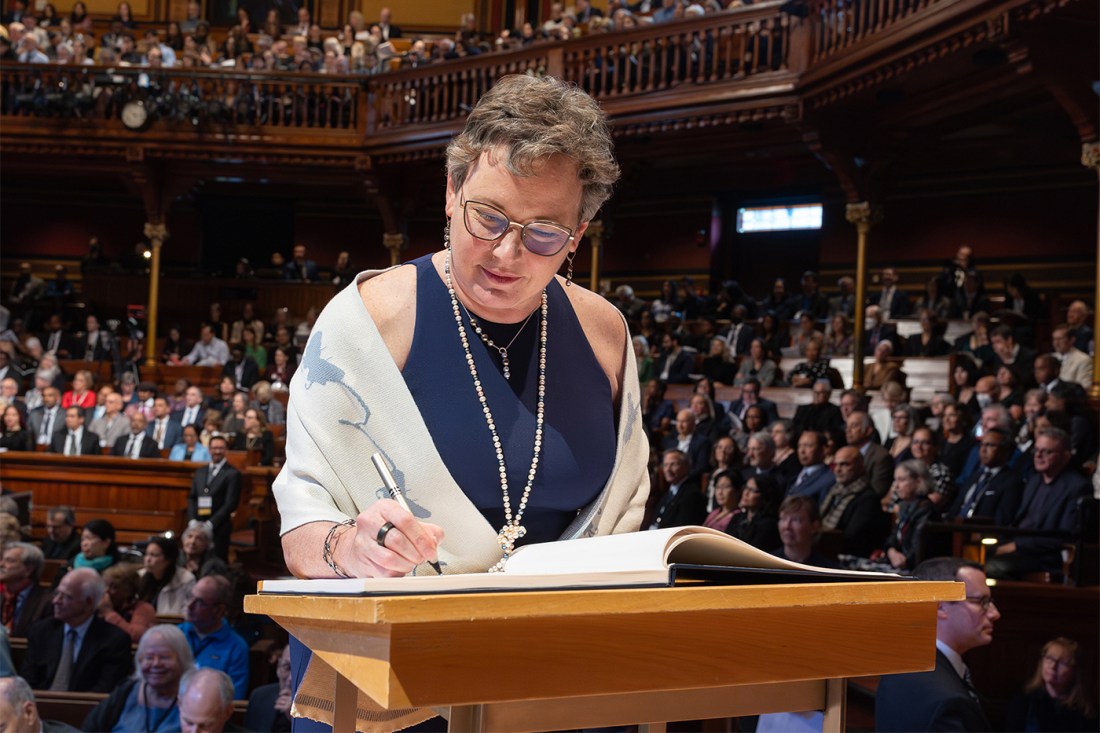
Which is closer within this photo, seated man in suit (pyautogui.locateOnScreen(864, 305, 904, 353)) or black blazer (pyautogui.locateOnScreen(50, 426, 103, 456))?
black blazer (pyautogui.locateOnScreen(50, 426, 103, 456))

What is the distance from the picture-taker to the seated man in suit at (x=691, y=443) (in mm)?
7988

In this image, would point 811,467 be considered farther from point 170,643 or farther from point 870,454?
point 170,643

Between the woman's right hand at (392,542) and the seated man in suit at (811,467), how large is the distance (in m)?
5.73

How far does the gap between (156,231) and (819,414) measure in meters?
8.52

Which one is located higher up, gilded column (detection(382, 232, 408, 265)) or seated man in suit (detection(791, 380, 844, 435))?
gilded column (detection(382, 232, 408, 265))

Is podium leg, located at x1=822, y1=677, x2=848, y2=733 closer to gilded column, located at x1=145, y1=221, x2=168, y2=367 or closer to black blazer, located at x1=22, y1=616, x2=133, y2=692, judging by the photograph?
black blazer, located at x1=22, y1=616, x2=133, y2=692

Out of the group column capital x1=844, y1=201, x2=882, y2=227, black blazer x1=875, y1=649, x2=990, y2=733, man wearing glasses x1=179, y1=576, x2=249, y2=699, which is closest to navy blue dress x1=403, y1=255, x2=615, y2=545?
black blazer x1=875, y1=649, x2=990, y2=733

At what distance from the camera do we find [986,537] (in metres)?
5.31

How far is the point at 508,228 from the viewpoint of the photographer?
4.48ft

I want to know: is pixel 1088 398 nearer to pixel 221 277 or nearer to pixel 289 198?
pixel 221 277

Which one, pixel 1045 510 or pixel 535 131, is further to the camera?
pixel 1045 510

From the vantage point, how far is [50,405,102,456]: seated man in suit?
9703 millimetres

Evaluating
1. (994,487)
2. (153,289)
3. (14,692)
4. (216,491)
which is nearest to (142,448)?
(216,491)

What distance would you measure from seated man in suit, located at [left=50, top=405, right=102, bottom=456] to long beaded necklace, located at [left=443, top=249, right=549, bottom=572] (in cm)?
881
